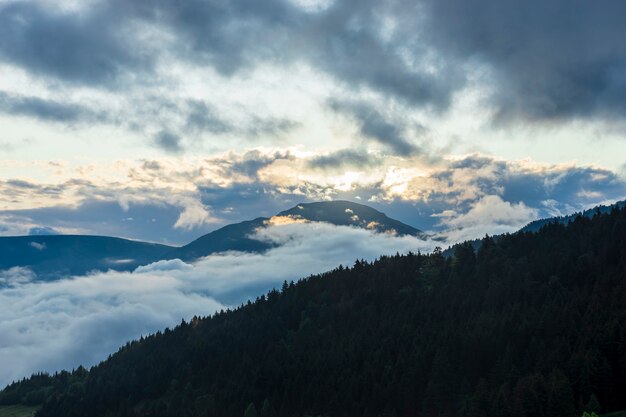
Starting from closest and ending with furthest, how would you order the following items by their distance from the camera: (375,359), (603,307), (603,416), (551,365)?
1. (603,416)
2. (551,365)
3. (603,307)
4. (375,359)

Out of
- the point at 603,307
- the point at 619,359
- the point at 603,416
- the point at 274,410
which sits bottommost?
the point at 274,410

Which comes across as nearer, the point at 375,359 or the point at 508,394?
the point at 508,394

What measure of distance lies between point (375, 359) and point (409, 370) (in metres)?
20.8

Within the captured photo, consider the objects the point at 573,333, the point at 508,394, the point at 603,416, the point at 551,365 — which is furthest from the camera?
the point at 573,333

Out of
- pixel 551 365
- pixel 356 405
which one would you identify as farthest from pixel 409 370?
pixel 551 365

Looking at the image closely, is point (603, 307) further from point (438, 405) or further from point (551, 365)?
point (438, 405)

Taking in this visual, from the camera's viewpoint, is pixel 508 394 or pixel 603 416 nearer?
pixel 603 416

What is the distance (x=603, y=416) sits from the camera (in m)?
108

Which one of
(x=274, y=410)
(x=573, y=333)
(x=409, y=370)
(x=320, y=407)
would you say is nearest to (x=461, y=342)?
(x=409, y=370)

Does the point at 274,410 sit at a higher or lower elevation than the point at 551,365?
lower

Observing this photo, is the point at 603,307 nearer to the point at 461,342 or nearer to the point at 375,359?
the point at 461,342

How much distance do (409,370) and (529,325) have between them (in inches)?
1594

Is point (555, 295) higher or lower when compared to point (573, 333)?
higher

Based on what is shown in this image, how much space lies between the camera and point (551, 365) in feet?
477
